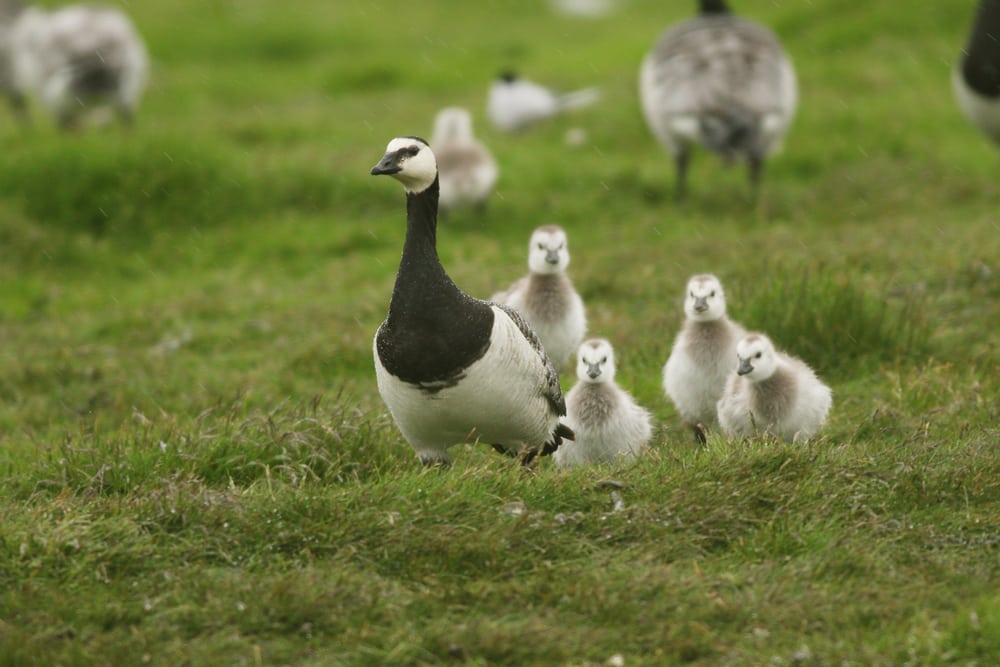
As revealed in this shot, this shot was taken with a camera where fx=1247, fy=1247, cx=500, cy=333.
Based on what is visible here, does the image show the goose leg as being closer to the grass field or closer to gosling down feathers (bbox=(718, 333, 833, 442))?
the grass field

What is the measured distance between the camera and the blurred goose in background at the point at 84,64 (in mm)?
16969

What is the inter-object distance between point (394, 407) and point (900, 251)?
611 cm

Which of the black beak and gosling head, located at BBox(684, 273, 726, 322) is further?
gosling head, located at BBox(684, 273, 726, 322)

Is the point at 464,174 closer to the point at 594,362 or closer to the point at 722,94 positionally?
the point at 722,94

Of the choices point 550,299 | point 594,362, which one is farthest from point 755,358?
point 550,299

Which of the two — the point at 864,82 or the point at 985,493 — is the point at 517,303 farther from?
the point at 864,82

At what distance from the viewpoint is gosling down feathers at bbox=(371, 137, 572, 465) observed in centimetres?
620

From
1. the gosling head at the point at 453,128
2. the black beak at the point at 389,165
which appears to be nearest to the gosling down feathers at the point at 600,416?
the black beak at the point at 389,165

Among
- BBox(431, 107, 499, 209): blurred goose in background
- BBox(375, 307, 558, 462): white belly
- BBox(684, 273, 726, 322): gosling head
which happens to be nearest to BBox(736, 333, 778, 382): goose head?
BBox(684, 273, 726, 322): gosling head

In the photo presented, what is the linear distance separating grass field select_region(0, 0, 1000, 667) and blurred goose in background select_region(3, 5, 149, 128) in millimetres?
1111

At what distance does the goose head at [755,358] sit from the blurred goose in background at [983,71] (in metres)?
5.73

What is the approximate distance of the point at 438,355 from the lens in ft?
20.2

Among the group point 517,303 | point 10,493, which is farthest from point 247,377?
point 10,493

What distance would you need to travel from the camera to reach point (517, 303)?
332 inches
